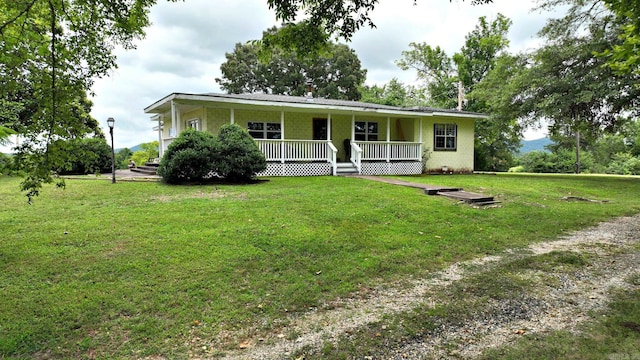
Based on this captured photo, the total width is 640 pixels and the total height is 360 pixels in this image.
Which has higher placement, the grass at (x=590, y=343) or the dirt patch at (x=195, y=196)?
the dirt patch at (x=195, y=196)

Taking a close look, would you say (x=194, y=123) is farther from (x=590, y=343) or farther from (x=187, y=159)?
(x=590, y=343)

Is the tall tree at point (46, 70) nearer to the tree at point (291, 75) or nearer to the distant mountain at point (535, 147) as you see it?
the tree at point (291, 75)

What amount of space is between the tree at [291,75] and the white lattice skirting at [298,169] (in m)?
21.4

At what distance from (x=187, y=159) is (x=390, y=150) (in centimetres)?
943

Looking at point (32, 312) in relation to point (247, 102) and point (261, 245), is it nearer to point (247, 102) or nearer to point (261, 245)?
point (261, 245)

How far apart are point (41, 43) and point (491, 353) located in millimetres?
5235

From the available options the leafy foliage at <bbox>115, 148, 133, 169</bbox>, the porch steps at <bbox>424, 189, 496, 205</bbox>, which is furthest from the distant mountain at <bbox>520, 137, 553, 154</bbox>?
the leafy foliage at <bbox>115, 148, 133, 169</bbox>

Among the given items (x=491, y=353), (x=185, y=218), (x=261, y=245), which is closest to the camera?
(x=491, y=353)

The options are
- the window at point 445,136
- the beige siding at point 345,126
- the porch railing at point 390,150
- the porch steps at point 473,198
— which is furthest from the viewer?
the window at point 445,136

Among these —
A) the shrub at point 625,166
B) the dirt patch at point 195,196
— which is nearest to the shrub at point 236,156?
the dirt patch at point 195,196

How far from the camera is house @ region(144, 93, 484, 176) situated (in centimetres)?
1406

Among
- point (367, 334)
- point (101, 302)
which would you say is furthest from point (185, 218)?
point (367, 334)

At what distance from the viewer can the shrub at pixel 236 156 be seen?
10961 mm

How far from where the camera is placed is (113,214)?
663cm
